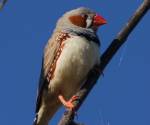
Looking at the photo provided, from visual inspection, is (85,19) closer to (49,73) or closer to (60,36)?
(60,36)

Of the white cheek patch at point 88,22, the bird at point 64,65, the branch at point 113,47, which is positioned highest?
the branch at point 113,47

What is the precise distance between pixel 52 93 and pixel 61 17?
1190mm

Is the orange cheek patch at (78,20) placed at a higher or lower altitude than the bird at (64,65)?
higher

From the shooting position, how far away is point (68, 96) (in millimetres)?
4277

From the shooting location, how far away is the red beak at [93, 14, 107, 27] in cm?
467

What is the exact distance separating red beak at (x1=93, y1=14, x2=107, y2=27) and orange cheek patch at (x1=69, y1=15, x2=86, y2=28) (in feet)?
0.46

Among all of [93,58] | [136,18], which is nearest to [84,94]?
[136,18]

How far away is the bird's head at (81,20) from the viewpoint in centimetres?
474

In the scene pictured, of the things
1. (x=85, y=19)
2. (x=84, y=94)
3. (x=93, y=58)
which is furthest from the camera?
(x=85, y=19)

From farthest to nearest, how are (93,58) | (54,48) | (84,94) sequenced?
1. (54,48)
2. (93,58)
3. (84,94)

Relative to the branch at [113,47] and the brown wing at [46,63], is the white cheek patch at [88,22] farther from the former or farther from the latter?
the branch at [113,47]

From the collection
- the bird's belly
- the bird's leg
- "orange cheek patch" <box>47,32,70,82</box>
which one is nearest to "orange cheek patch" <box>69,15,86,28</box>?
"orange cheek patch" <box>47,32,70,82</box>

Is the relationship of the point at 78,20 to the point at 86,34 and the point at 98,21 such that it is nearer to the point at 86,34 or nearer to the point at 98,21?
the point at 98,21

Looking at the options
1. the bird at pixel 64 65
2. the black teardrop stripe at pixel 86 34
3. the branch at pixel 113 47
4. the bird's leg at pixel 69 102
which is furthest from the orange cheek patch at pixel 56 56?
the branch at pixel 113 47
